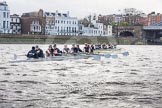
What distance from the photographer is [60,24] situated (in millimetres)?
160000

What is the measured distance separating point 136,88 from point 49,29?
134661 mm

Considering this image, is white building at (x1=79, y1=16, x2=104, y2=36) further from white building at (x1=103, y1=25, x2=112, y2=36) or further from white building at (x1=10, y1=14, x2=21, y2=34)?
white building at (x1=10, y1=14, x2=21, y2=34)

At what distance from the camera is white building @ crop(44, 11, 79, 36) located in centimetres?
15550

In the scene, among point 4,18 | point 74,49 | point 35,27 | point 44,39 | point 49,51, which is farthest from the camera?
point 35,27

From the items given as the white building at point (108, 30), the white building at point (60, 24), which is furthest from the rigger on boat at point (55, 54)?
the white building at point (108, 30)

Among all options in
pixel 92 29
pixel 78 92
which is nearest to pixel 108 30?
pixel 92 29

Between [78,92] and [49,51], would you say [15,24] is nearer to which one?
[49,51]

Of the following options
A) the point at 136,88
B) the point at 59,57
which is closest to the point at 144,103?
the point at 136,88

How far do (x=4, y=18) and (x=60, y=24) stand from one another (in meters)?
28.7

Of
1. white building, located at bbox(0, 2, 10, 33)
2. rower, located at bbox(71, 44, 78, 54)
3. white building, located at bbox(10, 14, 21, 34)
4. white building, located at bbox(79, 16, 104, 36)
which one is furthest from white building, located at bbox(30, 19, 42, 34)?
rower, located at bbox(71, 44, 78, 54)

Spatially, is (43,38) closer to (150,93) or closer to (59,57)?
(59,57)

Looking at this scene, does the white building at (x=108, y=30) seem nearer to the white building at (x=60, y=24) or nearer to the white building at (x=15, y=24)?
the white building at (x=60, y=24)

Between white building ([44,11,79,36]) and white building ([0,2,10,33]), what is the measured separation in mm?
19067

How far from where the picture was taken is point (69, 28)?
543 feet
